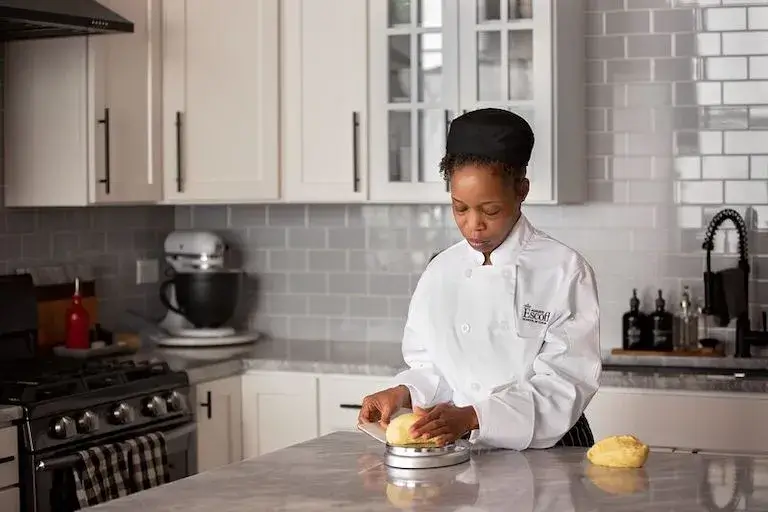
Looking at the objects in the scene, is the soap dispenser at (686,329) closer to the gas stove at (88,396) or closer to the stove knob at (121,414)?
the gas stove at (88,396)

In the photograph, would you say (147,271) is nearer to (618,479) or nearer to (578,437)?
(578,437)

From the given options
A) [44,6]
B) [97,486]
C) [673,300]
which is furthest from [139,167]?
[673,300]

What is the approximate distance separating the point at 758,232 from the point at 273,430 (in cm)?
190

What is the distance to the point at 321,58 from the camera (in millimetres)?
4633

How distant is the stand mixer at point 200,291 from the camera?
193 inches

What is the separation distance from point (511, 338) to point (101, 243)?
2.64 meters

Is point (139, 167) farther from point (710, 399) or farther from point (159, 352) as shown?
point (710, 399)

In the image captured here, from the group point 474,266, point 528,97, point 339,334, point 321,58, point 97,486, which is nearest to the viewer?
point 474,266

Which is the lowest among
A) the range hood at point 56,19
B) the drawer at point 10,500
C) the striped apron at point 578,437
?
the drawer at point 10,500

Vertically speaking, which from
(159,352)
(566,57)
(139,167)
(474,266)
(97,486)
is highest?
(566,57)

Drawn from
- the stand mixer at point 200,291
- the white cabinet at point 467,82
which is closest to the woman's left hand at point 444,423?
the white cabinet at point 467,82

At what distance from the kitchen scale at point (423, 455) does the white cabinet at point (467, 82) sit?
1.99 meters

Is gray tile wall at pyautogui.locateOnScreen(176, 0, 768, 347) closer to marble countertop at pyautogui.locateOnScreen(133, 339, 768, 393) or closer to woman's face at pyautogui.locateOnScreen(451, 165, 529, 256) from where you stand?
marble countertop at pyautogui.locateOnScreen(133, 339, 768, 393)

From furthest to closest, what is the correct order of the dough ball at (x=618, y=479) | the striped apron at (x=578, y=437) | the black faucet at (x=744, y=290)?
the black faucet at (x=744, y=290), the striped apron at (x=578, y=437), the dough ball at (x=618, y=479)
